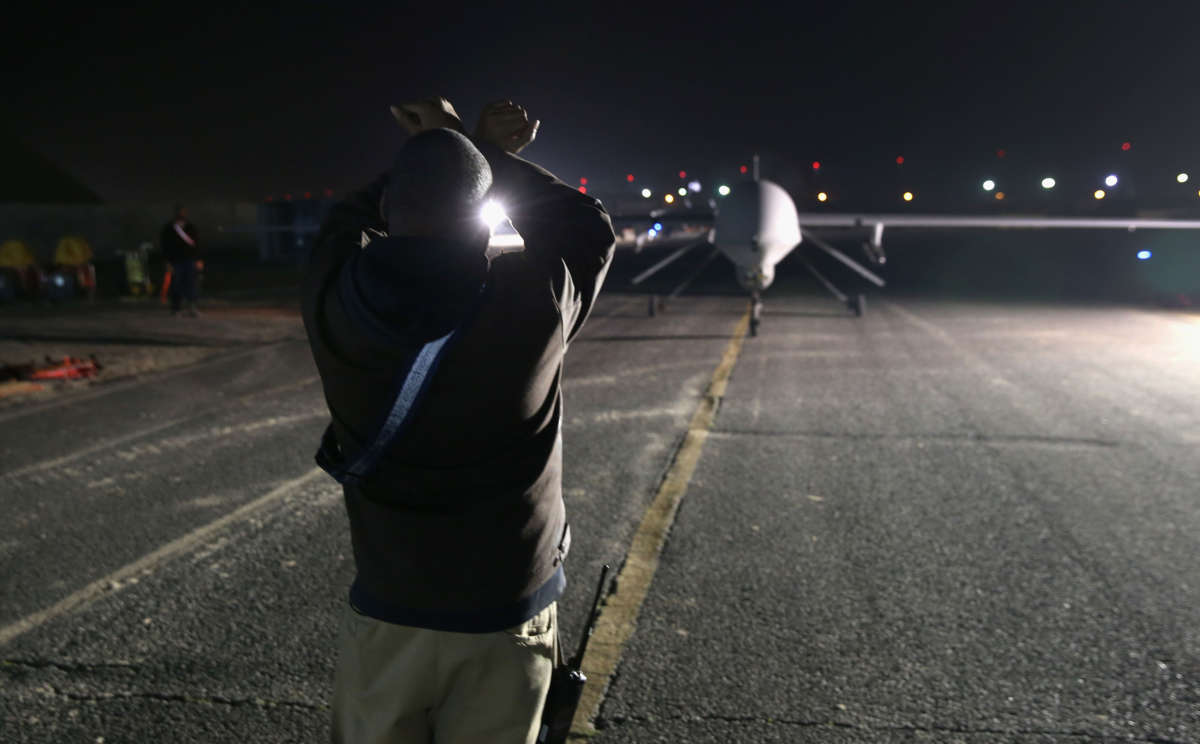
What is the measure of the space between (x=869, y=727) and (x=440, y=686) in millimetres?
1917

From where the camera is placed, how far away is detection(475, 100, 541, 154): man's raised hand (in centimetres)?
194

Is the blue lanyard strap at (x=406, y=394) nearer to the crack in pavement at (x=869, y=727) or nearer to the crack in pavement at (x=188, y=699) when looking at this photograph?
the crack in pavement at (x=869, y=727)

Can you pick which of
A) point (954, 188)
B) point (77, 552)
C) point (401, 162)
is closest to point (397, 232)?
point (401, 162)

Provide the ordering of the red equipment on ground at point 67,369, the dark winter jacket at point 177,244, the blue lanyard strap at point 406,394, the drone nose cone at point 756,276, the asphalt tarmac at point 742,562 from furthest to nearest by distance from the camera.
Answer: the dark winter jacket at point 177,244 → the drone nose cone at point 756,276 → the red equipment on ground at point 67,369 → the asphalt tarmac at point 742,562 → the blue lanyard strap at point 406,394

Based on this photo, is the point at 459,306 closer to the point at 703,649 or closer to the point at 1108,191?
the point at 703,649

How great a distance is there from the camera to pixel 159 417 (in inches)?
312

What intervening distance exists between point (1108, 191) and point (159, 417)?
123 ft

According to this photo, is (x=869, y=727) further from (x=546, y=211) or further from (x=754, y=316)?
(x=754, y=316)

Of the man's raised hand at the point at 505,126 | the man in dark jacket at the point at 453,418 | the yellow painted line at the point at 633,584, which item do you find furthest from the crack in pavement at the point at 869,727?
the man's raised hand at the point at 505,126

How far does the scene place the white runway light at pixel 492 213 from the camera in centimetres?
168

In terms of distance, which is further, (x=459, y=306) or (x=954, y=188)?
(x=954, y=188)

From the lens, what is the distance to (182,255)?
14.9 meters

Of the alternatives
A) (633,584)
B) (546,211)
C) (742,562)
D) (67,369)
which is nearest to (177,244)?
(67,369)

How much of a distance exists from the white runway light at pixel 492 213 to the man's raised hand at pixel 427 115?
0.71ft
